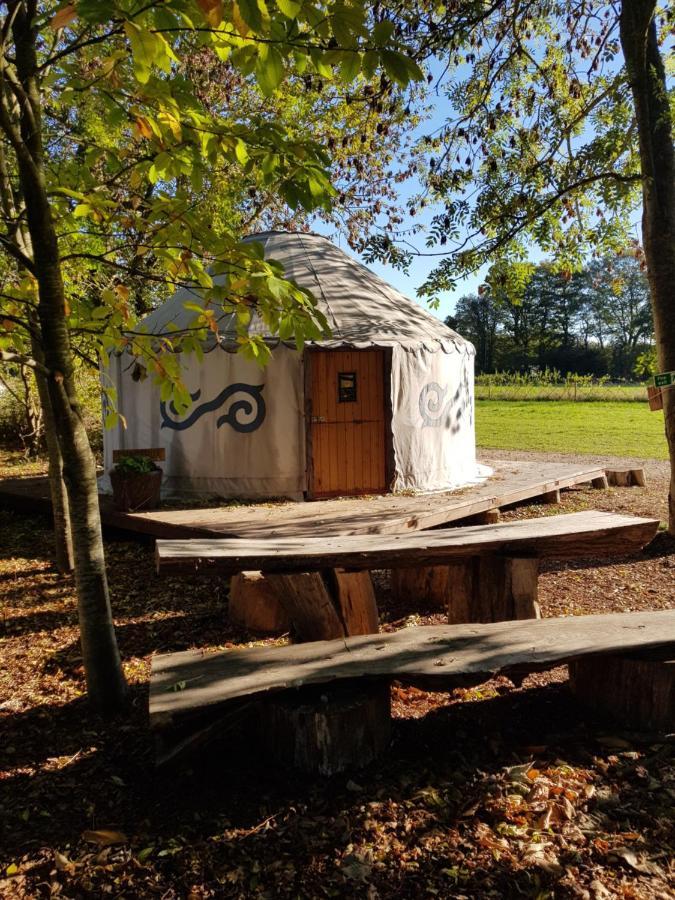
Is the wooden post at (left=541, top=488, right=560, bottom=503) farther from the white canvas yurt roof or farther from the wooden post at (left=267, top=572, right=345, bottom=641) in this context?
the wooden post at (left=267, top=572, right=345, bottom=641)

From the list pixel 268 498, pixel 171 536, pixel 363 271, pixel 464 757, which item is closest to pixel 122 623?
pixel 171 536

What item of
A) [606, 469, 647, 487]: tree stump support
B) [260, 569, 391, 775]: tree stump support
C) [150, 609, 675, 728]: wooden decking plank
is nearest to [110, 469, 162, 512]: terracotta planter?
[150, 609, 675, 728]: wooden decking plank

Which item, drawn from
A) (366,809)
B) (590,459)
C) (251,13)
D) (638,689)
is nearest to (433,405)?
(638,689)

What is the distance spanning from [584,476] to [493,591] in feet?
18.6

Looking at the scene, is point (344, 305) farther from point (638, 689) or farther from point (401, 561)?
point (638, 689)

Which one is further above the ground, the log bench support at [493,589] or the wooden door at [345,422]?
the wooden door at [345,422]

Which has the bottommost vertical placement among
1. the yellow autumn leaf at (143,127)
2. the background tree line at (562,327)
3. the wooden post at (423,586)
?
the wooden post at (423,586)

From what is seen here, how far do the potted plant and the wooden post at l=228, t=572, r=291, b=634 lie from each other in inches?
110

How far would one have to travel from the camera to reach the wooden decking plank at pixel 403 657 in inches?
82.4

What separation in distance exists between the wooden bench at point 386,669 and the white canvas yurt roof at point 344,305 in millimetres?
4782

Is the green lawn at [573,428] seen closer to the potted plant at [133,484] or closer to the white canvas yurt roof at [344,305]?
the white canvas yurt roof at [344,305]

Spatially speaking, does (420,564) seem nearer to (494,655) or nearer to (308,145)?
(494,655)

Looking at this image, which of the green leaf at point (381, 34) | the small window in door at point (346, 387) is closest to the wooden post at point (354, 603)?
the green leaf at point (381, 34)

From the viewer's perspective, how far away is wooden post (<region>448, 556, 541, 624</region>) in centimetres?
331
